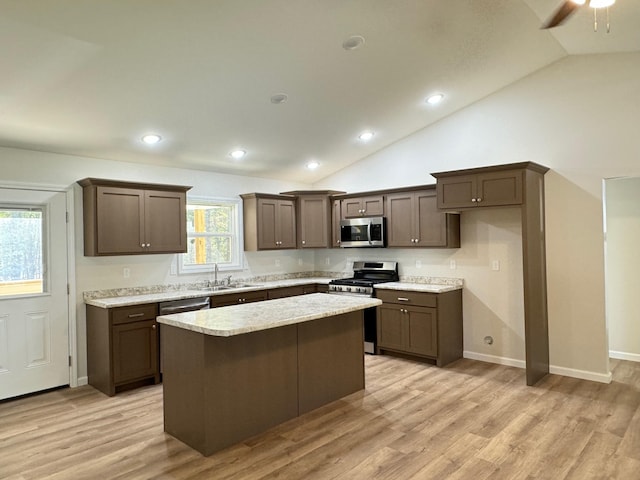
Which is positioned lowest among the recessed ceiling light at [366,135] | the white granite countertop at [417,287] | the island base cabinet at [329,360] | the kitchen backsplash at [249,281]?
the island base cabinet at [329,360]

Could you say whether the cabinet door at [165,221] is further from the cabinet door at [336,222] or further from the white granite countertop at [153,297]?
the cabinet door at [336,222]

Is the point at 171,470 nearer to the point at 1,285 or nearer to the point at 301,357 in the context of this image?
the point at 301,357

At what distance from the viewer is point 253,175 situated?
20.8 feet

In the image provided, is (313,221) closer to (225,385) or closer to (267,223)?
(267,223)

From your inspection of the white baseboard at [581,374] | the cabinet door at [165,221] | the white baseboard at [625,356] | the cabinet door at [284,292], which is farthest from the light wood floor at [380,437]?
the cabinet door at [284,292]

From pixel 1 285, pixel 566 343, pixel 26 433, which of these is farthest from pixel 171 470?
pixel 566 343

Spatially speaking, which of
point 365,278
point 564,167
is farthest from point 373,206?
point 564,167

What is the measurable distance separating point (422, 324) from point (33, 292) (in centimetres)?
411

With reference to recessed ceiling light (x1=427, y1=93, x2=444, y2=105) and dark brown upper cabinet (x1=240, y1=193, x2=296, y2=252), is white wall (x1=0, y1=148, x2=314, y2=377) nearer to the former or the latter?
dark brown upper cabinet (x1=240, y1=193, x2=296, y2=252)

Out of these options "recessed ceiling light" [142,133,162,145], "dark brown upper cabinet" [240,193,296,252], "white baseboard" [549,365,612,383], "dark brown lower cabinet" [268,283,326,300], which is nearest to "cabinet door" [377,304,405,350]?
"dark brown lower cabinet" [268,283,326,300]

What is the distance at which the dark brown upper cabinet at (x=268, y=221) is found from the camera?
19.8 feet

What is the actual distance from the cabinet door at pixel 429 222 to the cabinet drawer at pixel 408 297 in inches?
25.9

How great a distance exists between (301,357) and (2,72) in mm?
2991

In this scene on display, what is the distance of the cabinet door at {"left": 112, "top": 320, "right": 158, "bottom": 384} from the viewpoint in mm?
4246
